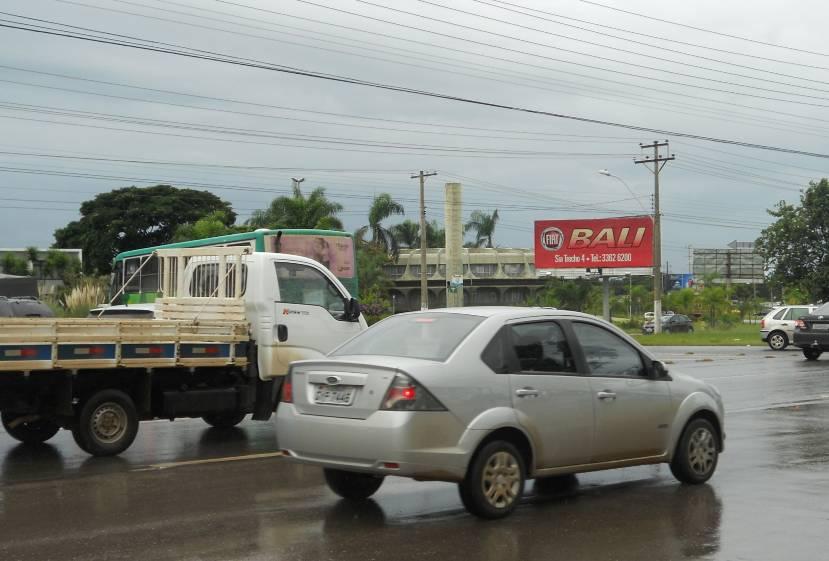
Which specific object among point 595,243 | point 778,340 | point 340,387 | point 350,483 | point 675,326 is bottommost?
point 350,483

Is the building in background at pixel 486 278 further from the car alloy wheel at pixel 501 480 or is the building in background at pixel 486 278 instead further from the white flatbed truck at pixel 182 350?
the car alloy wheel at pixel 501 480

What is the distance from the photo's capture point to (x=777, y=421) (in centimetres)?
1476

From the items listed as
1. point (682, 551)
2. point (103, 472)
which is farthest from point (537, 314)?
point (103, 472)

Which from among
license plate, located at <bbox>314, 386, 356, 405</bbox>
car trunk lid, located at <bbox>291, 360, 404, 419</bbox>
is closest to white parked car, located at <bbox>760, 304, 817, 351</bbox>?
car trunk lid, located at <bbox>291, 360, 404, 419</bbox>

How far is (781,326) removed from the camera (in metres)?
37.7

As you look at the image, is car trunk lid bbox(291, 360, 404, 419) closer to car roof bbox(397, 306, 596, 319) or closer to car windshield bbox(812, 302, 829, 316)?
car roof bbox(397, 306, 596, 319)

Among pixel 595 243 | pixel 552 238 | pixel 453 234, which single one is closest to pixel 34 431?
pixel 595 243

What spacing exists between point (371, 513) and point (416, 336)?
1391mm

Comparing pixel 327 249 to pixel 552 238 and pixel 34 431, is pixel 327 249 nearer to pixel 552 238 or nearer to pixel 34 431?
pixel 34 431

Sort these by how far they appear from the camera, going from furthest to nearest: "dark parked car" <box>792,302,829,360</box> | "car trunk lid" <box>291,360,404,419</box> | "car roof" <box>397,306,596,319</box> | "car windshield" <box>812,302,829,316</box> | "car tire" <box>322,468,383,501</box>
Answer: "car windshield" <box>812,302,829,316</box>
"dark parked car" <box>792,302,829,360</box>
"car tire" <box>322,468,383,501</box>
"car roof" <box>397,306,596,319</box>
"car trunk lid" <box>291,360,404,419</box>

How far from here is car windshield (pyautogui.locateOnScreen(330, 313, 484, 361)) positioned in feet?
26.8

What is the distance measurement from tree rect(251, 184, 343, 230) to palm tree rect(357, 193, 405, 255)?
1703 centimetres

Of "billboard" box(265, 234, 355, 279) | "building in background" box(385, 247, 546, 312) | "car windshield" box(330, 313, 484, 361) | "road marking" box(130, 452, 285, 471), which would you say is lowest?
"road marking" box(130, 452, 285, 471)

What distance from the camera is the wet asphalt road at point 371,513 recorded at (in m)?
7.05
